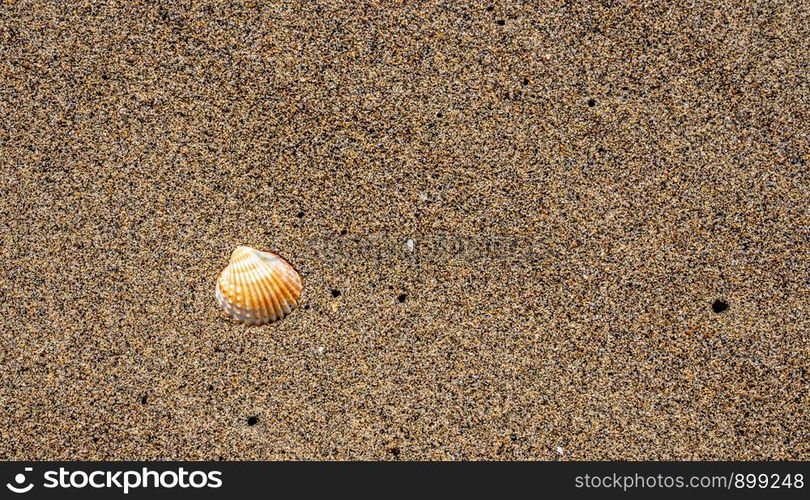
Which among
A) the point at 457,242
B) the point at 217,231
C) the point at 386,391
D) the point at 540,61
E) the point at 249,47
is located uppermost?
the point at 249,47

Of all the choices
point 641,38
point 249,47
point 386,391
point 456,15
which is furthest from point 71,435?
point 641,38

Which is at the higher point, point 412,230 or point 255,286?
point 412,230

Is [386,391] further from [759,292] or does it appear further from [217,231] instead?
[759,292]

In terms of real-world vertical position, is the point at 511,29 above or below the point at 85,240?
above
